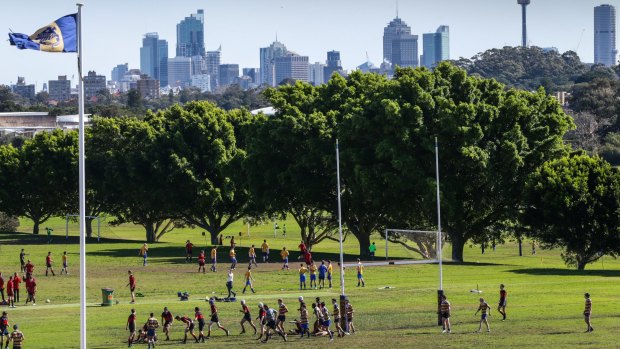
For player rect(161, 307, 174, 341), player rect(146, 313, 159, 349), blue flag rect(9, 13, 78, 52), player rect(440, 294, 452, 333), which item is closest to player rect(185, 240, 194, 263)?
player rect(161, 307, 174, 341)

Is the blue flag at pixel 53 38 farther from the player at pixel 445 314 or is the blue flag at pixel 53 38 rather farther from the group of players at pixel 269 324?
the player at pixel 445 314

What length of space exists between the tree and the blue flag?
49510mm

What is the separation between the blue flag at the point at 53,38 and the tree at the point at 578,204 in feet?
162

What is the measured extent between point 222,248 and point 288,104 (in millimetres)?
12178

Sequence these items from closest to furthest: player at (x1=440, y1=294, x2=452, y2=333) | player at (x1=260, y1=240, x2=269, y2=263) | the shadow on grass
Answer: player at (x1=440, y1=294, x2=452, y2=333), the shadow on grass, player at (x1=260, y1=240, x2=269, y2=263)

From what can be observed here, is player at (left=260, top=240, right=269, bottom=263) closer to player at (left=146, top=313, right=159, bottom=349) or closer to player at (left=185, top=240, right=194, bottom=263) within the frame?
player at (left=185, top=240, right=194, bottom=263)

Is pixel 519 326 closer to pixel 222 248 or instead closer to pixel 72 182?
pixel 222 248

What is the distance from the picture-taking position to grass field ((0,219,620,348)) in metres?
52.1

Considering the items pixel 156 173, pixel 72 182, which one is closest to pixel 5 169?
pixel 72 182

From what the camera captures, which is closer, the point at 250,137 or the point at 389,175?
the point at 389,175

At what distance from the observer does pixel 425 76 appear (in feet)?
291

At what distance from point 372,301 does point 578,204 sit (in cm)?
2358

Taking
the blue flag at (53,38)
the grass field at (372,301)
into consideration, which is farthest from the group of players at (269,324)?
the blue flag at (53,38)

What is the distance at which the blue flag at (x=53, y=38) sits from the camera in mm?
37219
